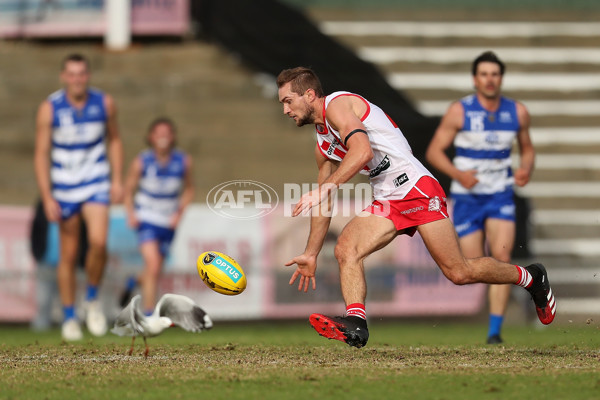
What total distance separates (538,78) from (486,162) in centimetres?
933

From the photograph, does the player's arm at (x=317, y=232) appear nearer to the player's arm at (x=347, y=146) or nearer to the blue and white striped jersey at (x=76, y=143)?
the player's arm at (x=347, y=146)

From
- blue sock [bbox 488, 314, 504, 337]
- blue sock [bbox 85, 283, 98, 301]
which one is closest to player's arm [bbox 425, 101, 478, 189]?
blue sock [bbox 488, 314, 504, 337]

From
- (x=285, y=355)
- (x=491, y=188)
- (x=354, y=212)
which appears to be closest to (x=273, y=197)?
(x=354, y=212)

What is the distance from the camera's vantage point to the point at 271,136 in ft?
53.3

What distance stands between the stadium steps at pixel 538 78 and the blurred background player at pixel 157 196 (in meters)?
5.02

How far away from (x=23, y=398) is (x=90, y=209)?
5266 mm

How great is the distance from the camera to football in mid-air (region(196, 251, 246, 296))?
26.8 ft

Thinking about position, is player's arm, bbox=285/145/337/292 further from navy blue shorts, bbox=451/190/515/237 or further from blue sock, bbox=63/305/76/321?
blue sock, bbox=63/305/76/321

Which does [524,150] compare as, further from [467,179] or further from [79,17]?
[79,17]

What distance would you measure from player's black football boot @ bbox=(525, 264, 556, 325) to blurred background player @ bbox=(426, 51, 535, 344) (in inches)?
47.7

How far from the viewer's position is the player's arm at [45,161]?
35.2 ft

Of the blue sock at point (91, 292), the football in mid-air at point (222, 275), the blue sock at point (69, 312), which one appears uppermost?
the football in mid-air at point (222, 275)

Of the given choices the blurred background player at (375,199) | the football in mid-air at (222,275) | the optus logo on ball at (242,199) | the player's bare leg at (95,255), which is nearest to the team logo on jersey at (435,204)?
the blurred background player at (375,199)

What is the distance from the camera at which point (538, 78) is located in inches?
738
